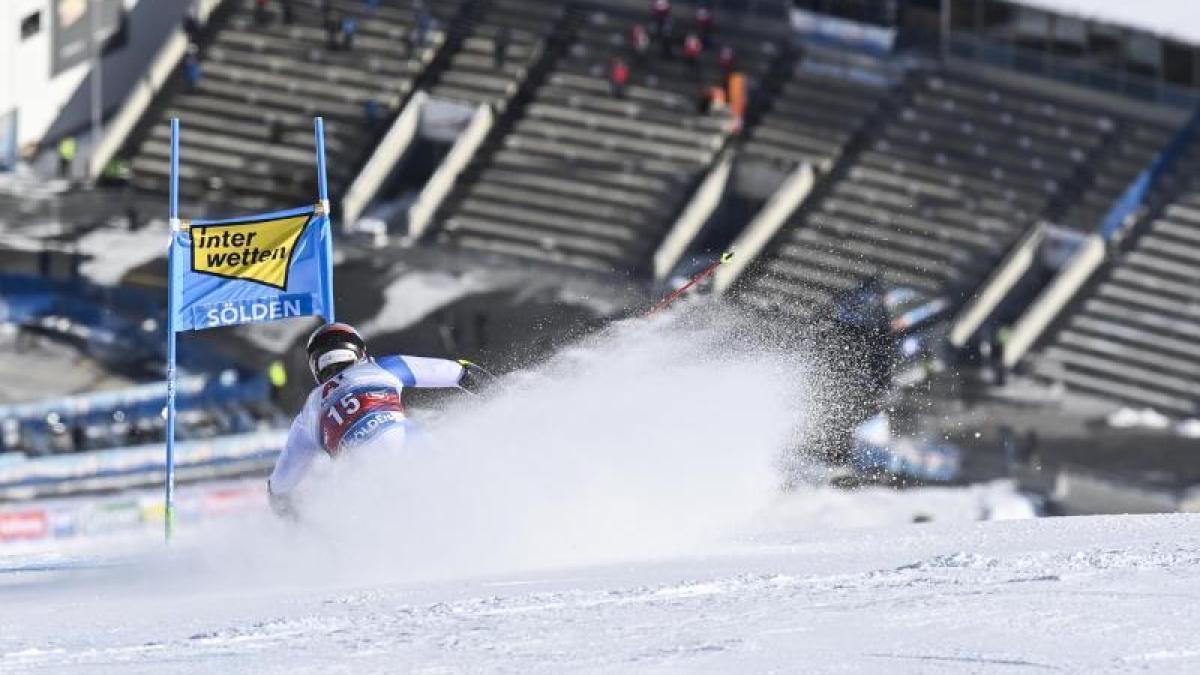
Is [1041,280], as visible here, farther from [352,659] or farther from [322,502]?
[352,659]

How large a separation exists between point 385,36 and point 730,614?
33.0 m

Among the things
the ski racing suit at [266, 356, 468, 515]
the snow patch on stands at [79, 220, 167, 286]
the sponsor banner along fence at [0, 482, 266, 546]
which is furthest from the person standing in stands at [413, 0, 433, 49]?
the ski racing suit at [266, 356, 468, 515]

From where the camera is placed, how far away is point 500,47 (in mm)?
45375

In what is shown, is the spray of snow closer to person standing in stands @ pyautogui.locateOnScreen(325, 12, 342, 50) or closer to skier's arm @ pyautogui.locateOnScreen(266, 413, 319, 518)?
skier's arm @ pyautogui.locateOnScreen(266, 413, 319, 518)

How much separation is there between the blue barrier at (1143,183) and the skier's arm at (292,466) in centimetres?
2370

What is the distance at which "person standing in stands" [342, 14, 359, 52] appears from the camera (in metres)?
46.4

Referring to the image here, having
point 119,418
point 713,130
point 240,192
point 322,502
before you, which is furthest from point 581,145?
point 322,502

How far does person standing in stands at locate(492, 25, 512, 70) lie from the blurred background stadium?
0.05 m

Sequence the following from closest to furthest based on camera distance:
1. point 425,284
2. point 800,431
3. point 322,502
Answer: point 322,502 < point 800,431 < point 425,284

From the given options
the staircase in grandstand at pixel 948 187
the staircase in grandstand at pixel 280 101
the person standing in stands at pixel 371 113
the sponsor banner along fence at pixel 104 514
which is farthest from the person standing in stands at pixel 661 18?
the sponsor banner along fence at pixel 104 514

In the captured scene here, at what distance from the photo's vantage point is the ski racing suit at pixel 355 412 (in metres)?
18.2

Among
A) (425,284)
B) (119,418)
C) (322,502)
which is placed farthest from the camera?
(425,284)

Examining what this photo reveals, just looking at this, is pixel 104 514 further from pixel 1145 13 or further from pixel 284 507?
pixel 1145 13

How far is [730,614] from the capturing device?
13984 millimetres
